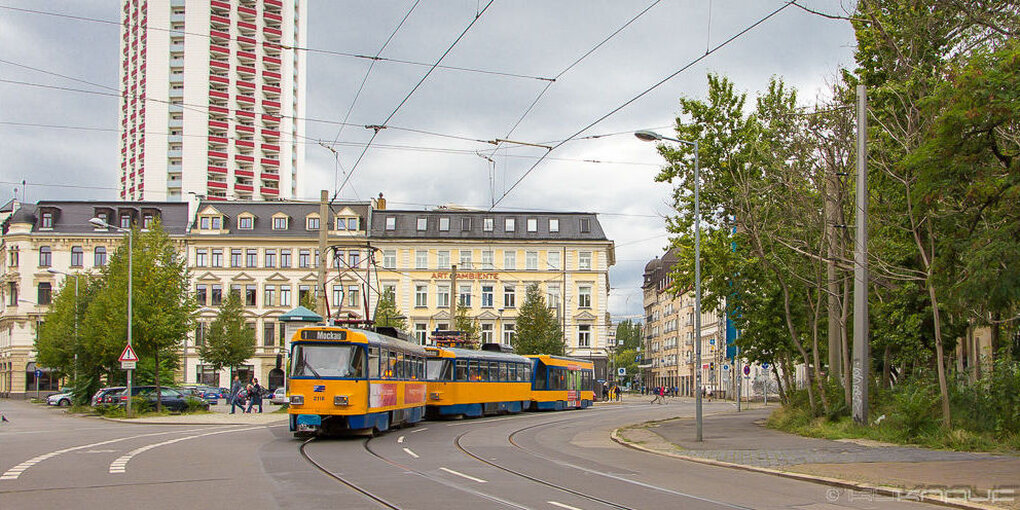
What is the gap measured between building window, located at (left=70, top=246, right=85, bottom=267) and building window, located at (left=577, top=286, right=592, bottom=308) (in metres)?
39.0

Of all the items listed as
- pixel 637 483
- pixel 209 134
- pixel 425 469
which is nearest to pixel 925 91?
pixel 637 483

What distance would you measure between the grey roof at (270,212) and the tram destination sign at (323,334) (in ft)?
180

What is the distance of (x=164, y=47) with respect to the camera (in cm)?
10494

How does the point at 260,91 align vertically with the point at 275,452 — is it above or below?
above

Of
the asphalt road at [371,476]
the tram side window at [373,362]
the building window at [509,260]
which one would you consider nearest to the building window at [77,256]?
the building window at [509,260]

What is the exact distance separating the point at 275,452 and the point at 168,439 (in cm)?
601

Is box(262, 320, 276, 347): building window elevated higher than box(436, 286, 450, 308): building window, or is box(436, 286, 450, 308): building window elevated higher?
box(436, 286, 450, 308): building window

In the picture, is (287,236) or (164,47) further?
(164,47)

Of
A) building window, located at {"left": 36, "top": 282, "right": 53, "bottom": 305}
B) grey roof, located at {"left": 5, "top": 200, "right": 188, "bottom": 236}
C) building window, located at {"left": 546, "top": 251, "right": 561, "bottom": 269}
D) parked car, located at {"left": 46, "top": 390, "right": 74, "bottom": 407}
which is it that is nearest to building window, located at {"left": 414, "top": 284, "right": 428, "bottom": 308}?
building window, located at {"left": 546, "top": 251, "right": 561, "bottom": 269}

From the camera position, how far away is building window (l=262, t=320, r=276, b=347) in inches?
3076

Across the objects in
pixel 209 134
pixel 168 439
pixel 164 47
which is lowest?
pixel 168 439

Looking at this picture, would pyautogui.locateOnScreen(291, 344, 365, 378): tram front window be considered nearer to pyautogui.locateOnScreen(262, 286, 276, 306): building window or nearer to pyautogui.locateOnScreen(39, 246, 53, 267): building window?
pyautogui.locateOnScreen(262, 286, 276, 306): building window

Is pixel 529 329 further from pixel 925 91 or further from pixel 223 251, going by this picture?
pixel 925 91

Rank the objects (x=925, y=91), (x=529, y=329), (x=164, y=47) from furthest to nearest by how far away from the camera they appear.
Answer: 1. (x=164, y=47)
2. (x=529, y=329)
3. (x=925, y=91)
